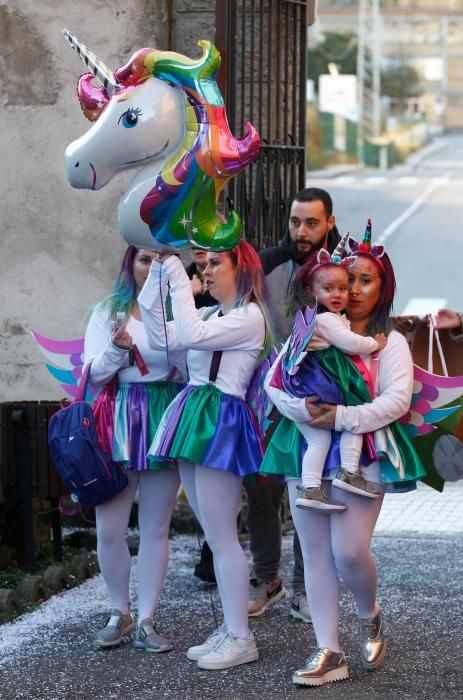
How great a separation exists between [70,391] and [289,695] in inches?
72.3

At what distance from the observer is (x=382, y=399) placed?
5.30 metres

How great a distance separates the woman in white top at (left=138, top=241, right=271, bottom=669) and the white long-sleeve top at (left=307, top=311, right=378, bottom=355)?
1.39 ft

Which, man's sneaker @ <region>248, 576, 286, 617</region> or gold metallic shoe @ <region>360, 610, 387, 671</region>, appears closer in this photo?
gold metallic shoe @ <region>360, 610, 387, 671</region>

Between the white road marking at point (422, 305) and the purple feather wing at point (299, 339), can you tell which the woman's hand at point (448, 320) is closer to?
the purple feather wing at point (299, 339)

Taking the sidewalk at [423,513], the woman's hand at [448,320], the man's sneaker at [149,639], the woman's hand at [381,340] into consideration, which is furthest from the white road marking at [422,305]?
the woman's hand at [381,340]

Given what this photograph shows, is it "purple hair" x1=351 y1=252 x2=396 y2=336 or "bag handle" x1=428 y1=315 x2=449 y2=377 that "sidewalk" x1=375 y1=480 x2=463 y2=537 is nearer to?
"bag handle" x1=428 y1=315 x2=449 y2=377

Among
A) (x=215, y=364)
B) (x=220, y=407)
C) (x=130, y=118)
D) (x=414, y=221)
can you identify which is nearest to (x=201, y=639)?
(x=220, y=407)

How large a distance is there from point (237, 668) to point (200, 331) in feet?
4.47

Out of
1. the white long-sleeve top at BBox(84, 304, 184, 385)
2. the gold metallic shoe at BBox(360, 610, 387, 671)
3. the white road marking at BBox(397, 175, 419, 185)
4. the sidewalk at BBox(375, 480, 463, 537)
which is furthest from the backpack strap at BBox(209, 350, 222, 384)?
the white road marking at BBox(397, 175, 419, 185)

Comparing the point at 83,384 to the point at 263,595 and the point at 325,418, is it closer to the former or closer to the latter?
the point at 325,418

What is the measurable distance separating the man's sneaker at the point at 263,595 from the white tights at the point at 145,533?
739mm

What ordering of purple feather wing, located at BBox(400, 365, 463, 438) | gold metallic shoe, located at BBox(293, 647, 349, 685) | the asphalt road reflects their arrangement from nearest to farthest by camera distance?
gold metallic shoe, located at BBox(293, 647, 349, 685) < purple feather wing, located at BBox(400, 365, 463, 438) < the asphalt road

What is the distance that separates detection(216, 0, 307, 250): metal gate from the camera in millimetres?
7730

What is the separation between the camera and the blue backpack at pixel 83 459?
5812mm
